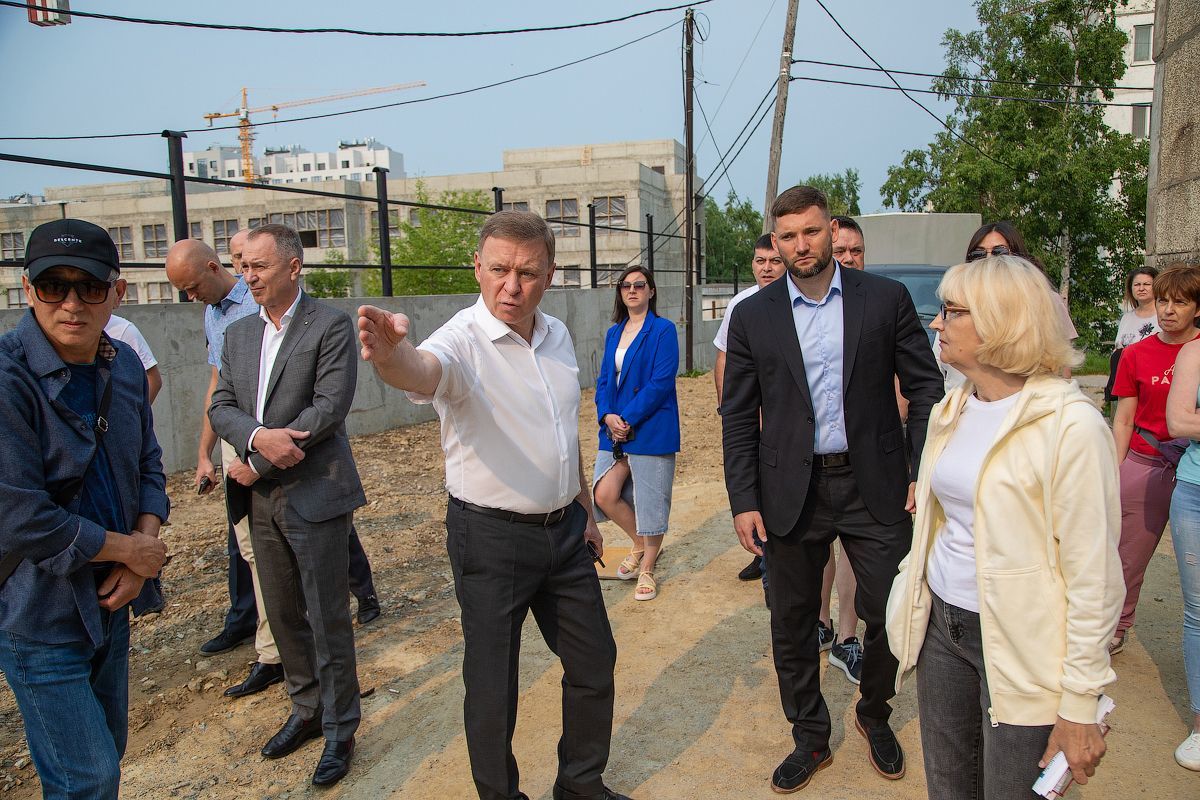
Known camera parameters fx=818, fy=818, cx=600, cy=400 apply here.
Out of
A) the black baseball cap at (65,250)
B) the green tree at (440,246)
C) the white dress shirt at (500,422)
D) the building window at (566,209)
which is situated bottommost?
the white dress shirt at (500,422)

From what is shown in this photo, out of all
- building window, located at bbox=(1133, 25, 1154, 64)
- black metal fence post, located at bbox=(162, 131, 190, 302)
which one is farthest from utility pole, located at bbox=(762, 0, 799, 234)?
building window, located at bbox=(1133, 25, 1154, 64)

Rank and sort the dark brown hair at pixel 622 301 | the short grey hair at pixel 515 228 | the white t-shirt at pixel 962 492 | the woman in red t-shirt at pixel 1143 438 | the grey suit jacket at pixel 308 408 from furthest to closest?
the dark brown hair at pixel 622 301 → the woman in red t-shirt at pixel 1143 438 → the grey suit jacket at pixel 308 408 → the short grey hair at pixel 515 228 → the white t-shirt at pixel 962 492

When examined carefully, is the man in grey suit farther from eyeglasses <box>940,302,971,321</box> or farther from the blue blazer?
eyeglasses <box>940,302,971,321</box>

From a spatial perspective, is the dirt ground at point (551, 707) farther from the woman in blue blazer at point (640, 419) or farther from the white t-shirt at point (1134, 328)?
the white t-shirt at point (1134, 328)

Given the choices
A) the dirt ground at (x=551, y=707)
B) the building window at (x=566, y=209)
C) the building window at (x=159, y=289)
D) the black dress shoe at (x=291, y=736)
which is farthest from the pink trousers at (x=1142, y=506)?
Result: the building window at (x=159, y=289)

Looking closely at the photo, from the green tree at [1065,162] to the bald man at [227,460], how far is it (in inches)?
742

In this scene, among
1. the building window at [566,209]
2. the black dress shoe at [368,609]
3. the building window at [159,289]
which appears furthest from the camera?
the building window at [566,209]

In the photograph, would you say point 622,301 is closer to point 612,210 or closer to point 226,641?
point 226,641

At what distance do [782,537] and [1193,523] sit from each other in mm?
1656

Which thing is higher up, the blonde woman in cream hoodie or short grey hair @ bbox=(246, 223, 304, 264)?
short grey hair @ bbox=(246, 223, 304, 264)

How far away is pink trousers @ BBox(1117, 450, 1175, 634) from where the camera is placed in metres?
3.87

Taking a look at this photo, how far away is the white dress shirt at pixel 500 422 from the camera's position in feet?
8.52

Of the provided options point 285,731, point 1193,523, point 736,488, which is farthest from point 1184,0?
point 285,731

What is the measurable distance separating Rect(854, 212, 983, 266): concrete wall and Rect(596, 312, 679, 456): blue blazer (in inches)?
299
